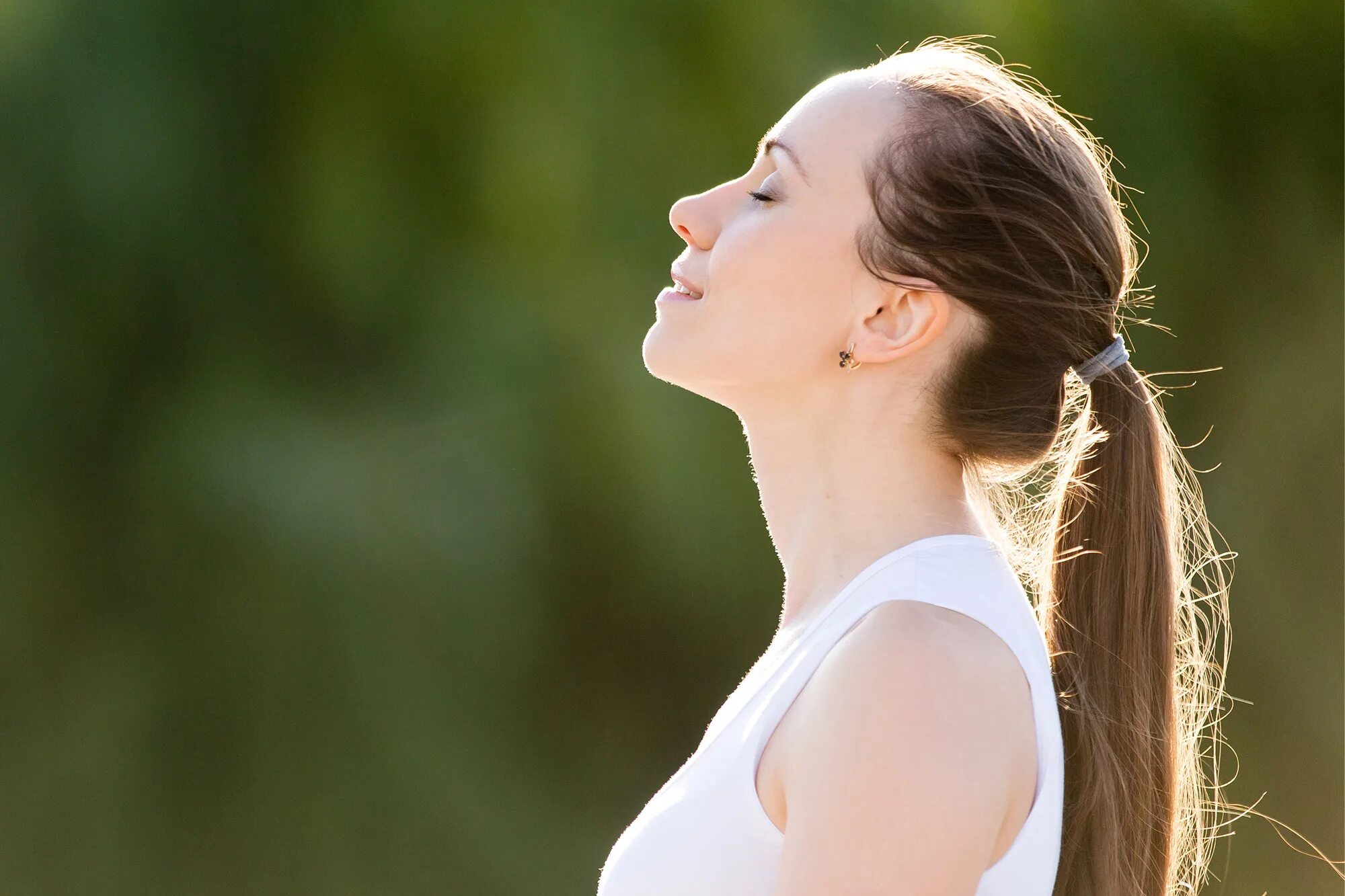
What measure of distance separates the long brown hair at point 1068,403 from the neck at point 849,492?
4 cm

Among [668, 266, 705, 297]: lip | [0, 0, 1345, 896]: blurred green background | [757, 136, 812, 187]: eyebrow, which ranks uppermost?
[757, 136, 812, 187]: eyebrow

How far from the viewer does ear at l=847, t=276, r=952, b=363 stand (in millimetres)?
939

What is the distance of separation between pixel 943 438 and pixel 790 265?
176 millimetres

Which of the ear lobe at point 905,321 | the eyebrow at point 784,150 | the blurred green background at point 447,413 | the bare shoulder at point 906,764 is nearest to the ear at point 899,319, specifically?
the ear lobe at point 905,321

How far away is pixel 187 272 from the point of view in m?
2.88

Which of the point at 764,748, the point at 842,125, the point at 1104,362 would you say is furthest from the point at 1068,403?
the point at 764,748

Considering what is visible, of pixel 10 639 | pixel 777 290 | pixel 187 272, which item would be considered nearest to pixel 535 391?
pixel 187 272

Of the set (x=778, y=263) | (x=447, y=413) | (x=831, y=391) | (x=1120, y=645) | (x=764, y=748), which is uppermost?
(x=778, y=263)

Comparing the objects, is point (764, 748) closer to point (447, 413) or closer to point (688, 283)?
Result: point (688, 283)

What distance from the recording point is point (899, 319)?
0.95 metres

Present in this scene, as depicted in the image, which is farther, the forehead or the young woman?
the forehead

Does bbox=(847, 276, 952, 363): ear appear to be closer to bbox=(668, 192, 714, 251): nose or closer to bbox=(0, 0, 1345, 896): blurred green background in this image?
bbox=(668, 192, 714, 251): nose

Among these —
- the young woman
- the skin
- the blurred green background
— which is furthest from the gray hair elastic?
the blurred green background

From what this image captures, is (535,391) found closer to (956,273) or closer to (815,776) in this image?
(956,273)
